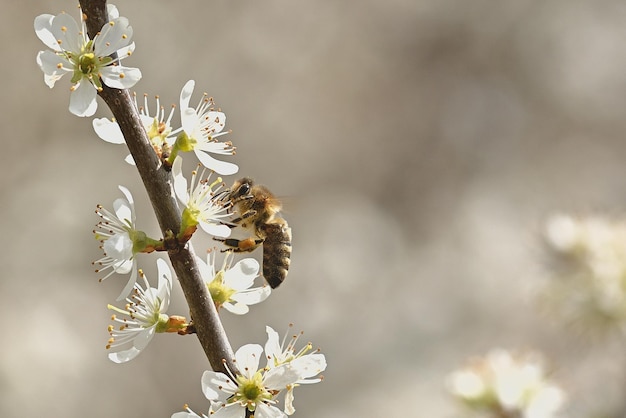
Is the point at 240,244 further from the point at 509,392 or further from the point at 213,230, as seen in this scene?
the point at 509,392

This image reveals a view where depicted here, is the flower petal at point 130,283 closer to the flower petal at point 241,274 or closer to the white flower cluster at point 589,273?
the flower petal at point 241,274

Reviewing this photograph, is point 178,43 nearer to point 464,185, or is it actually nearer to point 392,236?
point 392,236

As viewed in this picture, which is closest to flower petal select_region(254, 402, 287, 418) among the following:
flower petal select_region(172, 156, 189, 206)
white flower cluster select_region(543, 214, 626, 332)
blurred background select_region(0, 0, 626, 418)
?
flower petal select_region(172, 156, 189, 206)

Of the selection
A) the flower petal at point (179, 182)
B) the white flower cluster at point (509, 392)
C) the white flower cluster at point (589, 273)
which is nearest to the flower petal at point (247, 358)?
the flower petal at point (179, 182)

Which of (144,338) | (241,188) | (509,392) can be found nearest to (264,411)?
(144,338)

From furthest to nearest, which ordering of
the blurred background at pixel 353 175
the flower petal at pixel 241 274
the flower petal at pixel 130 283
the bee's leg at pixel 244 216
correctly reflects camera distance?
1. the blurred background at pixel 353 175
2. the bee's leg at pixel 244 216
3. the flower petal at pixel 241 274
4. the flower petal at pixel 130 283

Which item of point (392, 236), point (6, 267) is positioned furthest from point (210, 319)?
point (392, 236)
